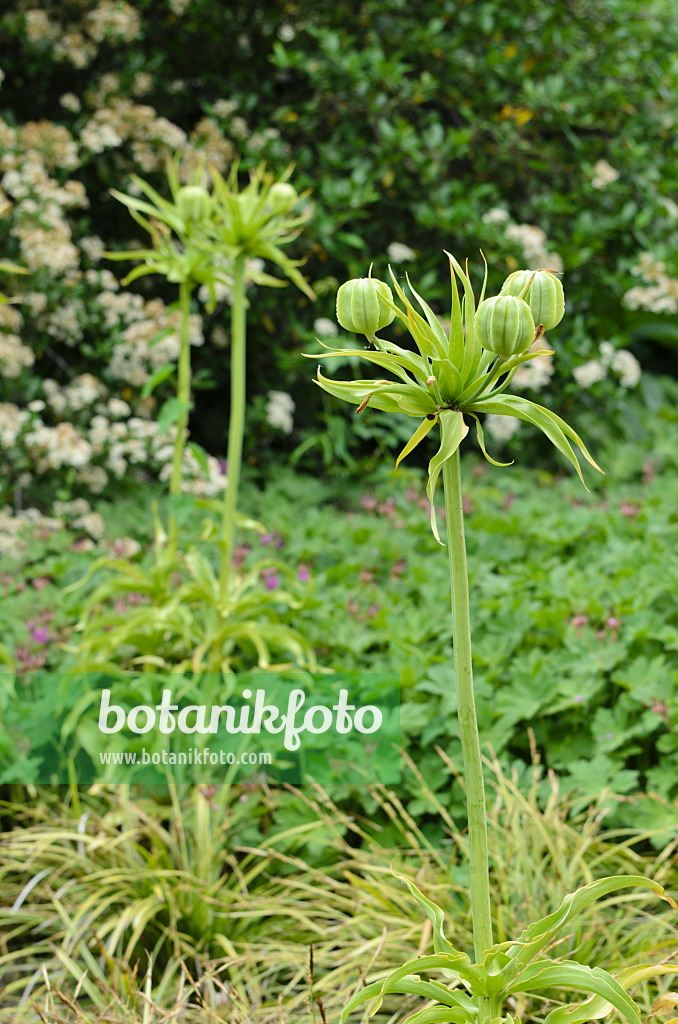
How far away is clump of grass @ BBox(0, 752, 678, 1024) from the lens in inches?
53.5

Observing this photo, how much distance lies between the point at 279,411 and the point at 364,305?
2.52 metres

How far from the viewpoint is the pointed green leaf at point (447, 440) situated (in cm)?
82

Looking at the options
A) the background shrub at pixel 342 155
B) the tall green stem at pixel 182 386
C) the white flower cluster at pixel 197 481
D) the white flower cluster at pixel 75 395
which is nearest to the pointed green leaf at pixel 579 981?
the tall green stem at pixel 182 386

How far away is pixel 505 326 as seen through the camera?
0.80m

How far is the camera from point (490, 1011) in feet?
2.91

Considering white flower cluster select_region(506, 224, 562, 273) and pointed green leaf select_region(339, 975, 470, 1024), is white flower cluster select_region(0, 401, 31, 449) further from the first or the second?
pointed green leaf select_region(339, 975, 470, 1024)

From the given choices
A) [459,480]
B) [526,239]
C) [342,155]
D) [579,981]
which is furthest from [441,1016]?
[342,155]

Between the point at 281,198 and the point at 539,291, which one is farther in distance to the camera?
the point at 281,198

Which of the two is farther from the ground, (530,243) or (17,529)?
(530,243)

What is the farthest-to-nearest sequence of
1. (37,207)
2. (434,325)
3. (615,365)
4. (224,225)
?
(615,365)
(37,207)
(224,225)
(434,325)

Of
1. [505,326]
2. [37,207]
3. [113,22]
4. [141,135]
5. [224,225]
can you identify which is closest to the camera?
[505,326]

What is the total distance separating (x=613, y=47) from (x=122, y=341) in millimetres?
2757

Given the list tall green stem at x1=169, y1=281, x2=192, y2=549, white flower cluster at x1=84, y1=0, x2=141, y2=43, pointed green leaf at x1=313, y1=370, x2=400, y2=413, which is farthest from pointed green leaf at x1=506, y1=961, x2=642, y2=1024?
white flower cluster at x1=84, y1=0, x2=141, y2=43

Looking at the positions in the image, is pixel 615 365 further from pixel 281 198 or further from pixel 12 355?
pixel 12 355
